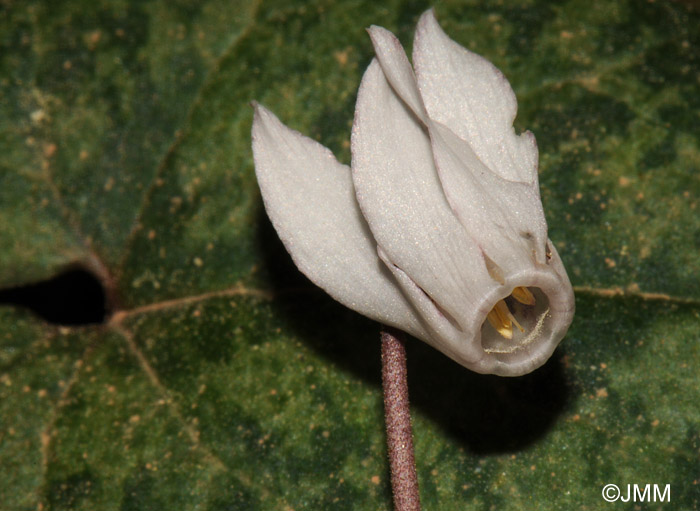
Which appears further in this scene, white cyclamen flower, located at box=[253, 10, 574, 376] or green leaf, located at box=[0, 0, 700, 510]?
green leaf, located at box=[0, 0, 700, 510]

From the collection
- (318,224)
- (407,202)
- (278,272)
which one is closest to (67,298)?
(278,272)

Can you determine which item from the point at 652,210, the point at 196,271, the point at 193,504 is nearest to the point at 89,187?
the point at 196,271

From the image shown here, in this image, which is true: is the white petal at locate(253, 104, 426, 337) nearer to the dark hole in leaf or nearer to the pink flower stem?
the pink flower stem

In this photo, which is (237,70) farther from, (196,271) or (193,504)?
(193,504)

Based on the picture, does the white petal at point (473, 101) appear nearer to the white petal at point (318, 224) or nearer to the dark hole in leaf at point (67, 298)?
the white petal at point (318, 224)

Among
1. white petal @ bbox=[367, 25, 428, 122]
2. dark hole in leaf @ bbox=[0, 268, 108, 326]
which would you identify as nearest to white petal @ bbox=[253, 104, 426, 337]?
white petal @ bbox=[367, 25, 428, 122]

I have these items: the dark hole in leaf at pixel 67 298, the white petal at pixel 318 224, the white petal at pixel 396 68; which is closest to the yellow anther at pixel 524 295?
the white petal at pixel 318 224

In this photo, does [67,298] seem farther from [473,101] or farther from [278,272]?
[473,101]
